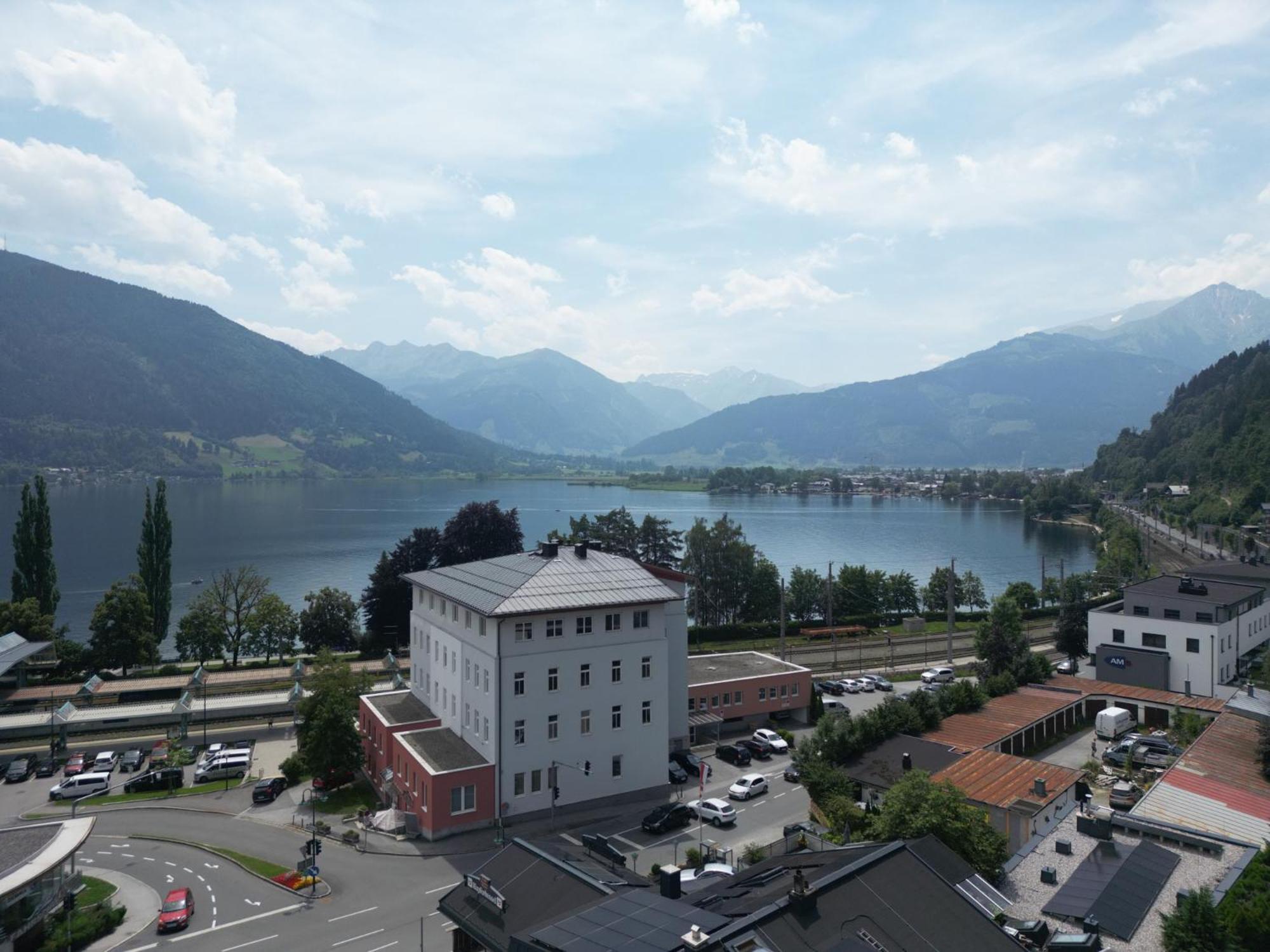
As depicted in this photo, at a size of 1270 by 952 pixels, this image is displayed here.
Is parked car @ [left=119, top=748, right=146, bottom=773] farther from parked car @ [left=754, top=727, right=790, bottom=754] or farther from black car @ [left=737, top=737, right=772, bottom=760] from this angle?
parked car @ [left=754, top=727, right=790, bottom=754]

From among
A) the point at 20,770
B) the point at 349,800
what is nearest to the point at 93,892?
the point at 349,800

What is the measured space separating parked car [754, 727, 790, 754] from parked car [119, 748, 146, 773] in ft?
83.5

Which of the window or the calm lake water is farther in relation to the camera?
the calm lake water

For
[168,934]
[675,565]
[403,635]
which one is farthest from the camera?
[675,565]

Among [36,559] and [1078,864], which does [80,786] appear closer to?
[36,559]

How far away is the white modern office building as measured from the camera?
41.5 meters

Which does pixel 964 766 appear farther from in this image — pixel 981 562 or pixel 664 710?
pixel 981 562

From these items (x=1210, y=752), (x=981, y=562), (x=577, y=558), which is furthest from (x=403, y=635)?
(x=981, y=562)

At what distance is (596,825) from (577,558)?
916cm

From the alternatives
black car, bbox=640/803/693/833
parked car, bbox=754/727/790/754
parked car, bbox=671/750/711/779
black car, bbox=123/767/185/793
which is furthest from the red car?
parked car, bbox=754/727/790/754

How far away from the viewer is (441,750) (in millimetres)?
27812

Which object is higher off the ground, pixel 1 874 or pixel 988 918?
pixel 988 918

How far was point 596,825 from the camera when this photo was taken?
2603 cm

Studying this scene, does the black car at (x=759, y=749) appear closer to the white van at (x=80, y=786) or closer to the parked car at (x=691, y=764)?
the parked car at (x=691, y=764)
